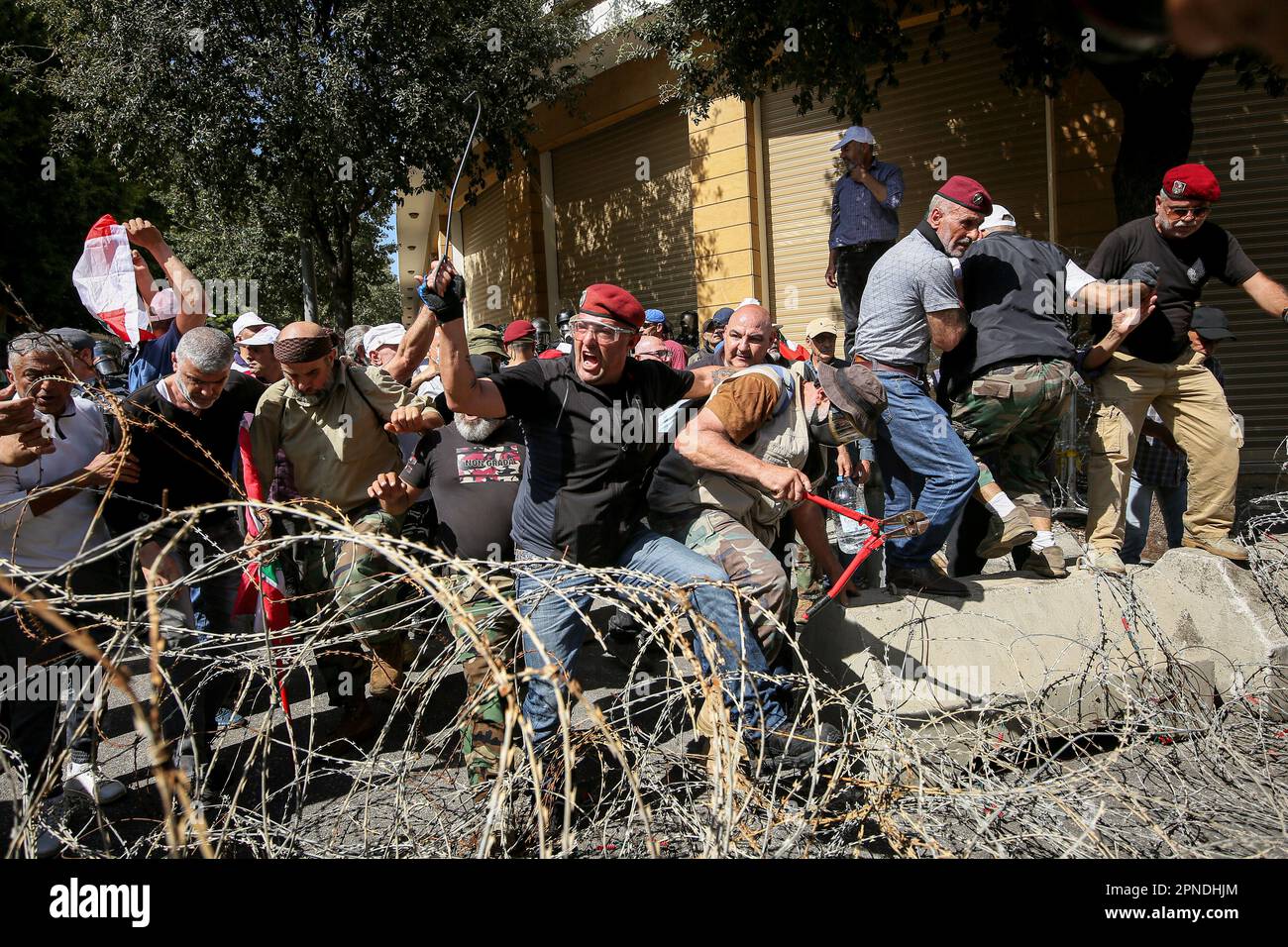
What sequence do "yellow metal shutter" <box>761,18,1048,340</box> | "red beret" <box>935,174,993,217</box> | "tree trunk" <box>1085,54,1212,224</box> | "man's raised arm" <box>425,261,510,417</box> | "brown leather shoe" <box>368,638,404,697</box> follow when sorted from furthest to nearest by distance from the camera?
"yellow metal shutter" <box>761,18,1048,340</box>, "tree trunk" <box>1085,54,1212,224</box>, "brown leather shoe" <box>368,638,404,697</box>, "red beret" <box>935,174,993,217</box>, "man's raised arm" <box>425,261,510,417</box>

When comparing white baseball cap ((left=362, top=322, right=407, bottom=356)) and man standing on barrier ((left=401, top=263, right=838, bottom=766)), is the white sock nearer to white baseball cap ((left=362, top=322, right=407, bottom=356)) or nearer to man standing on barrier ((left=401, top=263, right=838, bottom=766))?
man standing on barrier ((left=401, top=263, right=838, bottom=766))

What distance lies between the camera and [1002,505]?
4.41 m

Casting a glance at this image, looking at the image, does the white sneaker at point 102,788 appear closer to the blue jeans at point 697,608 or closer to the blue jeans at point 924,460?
the blue jeans at point 697,608

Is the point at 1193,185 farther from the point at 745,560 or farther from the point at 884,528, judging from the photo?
the point at 745,560

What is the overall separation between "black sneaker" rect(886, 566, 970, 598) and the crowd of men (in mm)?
11

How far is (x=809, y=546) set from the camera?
170 inches

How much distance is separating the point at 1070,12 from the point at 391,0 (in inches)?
453

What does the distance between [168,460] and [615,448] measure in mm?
2081

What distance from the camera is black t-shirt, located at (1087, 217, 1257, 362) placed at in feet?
15.6

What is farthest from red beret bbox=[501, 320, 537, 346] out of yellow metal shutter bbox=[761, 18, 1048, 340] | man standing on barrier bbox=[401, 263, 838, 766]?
yellow metal shutter bbox=[761, 18, 1048, 340]

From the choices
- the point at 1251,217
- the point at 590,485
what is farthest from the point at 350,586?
the point at 1251,217

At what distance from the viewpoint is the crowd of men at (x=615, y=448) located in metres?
3.44
